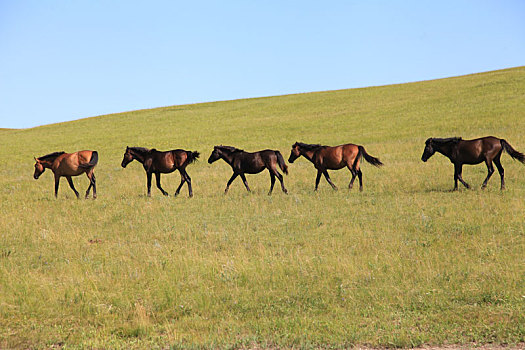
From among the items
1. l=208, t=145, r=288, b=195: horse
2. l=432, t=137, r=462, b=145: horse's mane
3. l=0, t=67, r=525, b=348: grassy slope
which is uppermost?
l=432, t=137, r=462, b=145: horse's mane

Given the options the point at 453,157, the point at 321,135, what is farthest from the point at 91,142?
the point at 453,157

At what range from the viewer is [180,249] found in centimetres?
989

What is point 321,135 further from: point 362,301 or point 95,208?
point 362,301

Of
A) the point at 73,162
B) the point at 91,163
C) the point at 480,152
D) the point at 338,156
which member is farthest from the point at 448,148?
the point at 73,162

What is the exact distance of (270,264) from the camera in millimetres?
8586

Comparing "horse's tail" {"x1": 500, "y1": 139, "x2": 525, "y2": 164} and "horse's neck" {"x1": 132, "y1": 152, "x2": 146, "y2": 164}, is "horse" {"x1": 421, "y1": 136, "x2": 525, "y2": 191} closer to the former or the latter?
"horse's tail" {"x1": 500, "y1": 139, "x2": 525, "y2": 164}

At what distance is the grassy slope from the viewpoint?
20.3 ft

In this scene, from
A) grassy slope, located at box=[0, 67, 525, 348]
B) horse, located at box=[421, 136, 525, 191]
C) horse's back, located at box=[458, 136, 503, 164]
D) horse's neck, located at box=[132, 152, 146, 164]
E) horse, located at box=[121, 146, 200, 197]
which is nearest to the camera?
grassy slope, located at box=[0, 67, 525, 348]

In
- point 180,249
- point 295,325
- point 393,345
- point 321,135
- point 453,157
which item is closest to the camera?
point 393,345

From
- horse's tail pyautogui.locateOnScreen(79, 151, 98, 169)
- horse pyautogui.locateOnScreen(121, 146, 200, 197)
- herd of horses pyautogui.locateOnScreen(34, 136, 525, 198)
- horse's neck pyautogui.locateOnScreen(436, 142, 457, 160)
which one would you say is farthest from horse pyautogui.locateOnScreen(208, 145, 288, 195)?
horse's neck pyautogui.locateOnScreen(436, 142, 457, 160)

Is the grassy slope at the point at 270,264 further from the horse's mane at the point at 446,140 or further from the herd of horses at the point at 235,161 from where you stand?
the horse's mane at the point at 446,140

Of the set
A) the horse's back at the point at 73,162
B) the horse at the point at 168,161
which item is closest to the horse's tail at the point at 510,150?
the horse at the point at 168,161

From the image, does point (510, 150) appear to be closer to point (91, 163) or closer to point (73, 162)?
point (91, 163)

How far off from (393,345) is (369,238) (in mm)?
4659
